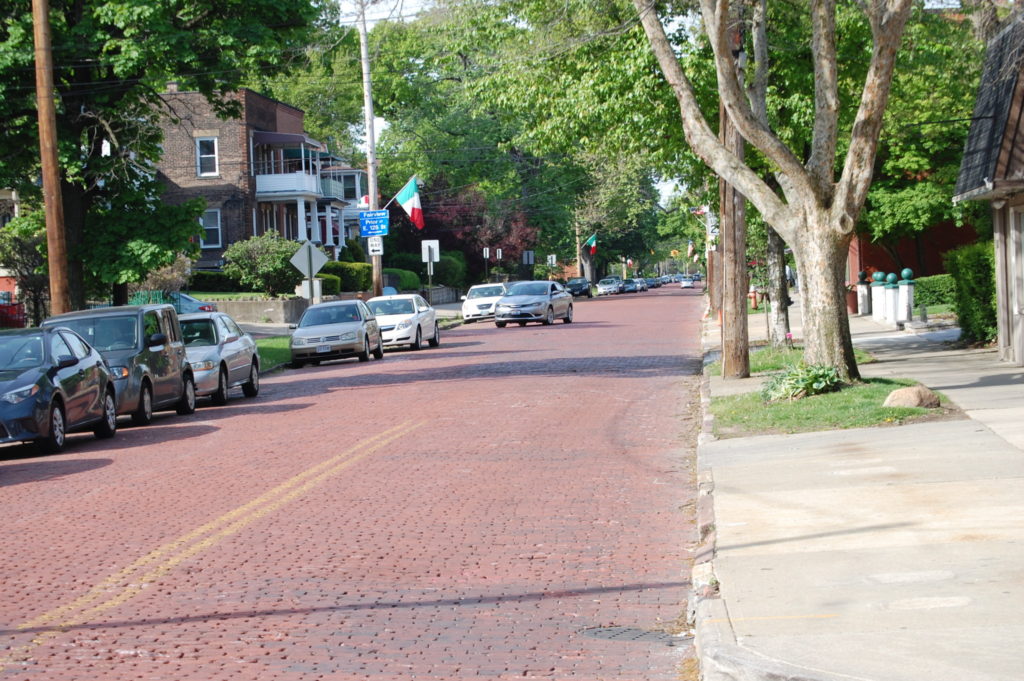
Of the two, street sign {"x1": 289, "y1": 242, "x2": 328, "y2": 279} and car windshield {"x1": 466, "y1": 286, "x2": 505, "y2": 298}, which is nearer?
street sign {"x1": 289, "y1": 242, "x2": 328, "y2": 279}

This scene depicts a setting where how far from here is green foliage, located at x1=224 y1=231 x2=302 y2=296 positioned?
5175 cm

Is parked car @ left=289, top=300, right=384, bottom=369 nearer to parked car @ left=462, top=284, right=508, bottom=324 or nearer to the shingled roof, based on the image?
the shingled roof

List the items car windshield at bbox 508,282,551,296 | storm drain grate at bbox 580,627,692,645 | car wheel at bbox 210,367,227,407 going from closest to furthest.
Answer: storm drain grate at bbox 580,627,692,645 → car wheel at bbox 210,367,227,407 → car windshield at bbox 508,282,551,296

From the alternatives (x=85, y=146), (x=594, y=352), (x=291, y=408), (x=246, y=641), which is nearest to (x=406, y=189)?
(x=594, y=352)

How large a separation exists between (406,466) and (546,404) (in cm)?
578

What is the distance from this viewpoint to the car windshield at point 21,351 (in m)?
15.5

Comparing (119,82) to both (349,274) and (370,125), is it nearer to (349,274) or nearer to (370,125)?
(370,125)

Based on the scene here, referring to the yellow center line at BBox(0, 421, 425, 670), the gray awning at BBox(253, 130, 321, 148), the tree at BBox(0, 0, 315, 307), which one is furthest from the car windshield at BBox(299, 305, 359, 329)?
the gray awning at BBox(253, 130, 321, 148)

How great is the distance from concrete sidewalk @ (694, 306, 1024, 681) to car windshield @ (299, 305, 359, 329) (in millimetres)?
17601

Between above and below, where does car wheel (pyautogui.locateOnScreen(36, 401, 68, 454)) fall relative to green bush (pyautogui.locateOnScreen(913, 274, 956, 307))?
below

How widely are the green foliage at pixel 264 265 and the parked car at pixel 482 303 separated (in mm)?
6912

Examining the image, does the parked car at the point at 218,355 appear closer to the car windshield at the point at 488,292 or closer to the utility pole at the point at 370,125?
the utility pole at the point at 370,125

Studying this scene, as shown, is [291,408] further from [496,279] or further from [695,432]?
[496,279]

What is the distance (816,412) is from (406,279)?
185 feet
